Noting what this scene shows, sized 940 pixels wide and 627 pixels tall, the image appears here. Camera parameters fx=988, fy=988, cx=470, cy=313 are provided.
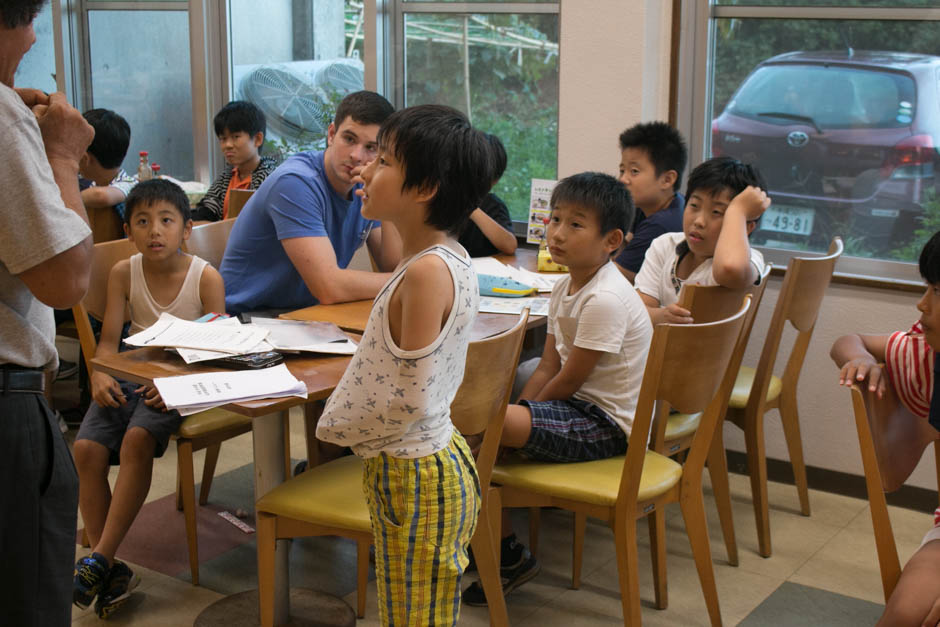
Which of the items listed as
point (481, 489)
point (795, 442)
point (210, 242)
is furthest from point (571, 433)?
point (210, 242)

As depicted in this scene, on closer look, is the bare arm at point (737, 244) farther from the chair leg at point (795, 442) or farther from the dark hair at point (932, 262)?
the dark hair at point (932, 262)

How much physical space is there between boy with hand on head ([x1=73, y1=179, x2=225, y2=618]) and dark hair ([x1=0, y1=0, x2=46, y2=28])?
2.99 ft

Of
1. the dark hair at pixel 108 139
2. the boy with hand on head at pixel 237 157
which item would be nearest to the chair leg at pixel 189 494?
the dark hair at pixel 108 139

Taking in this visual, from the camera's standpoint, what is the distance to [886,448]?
5.66ft

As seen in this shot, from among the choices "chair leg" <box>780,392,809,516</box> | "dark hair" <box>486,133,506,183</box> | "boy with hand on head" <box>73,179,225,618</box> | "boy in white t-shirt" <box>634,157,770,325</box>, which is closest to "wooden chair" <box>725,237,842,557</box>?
"chair leg" <box>780,392,809,516</box>

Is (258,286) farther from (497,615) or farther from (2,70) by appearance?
(2,70)

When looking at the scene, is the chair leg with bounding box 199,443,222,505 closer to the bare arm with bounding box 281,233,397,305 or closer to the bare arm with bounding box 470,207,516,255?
the bare arm with bounding box 281,233,397,305

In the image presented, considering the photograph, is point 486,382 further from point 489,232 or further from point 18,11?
point 489,232

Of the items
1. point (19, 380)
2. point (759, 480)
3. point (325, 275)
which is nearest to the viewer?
point (19, 380)

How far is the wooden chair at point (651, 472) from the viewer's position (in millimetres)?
1955

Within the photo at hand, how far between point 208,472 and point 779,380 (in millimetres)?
1741

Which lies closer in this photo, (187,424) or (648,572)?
(187,424)

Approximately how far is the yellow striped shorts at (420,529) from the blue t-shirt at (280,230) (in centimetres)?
123

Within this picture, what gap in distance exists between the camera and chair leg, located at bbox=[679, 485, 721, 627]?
7.30 feet
